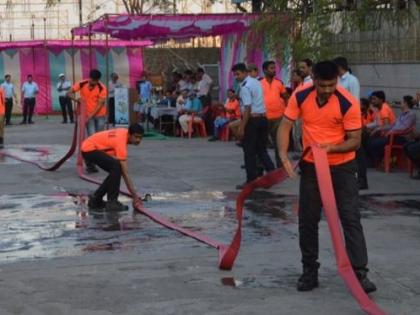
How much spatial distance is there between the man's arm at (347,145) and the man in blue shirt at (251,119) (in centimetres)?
528

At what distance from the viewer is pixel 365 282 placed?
20.3 ft

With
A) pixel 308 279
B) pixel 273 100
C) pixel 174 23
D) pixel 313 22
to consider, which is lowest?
pixel 308 279

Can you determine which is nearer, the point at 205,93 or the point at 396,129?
the point at 396,129

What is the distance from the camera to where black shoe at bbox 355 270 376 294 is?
243 inches

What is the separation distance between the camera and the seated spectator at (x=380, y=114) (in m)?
13.7

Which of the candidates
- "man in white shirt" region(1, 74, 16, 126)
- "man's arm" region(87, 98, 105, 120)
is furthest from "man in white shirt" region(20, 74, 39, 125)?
"man's arm" region(87, 98, 105, 120)

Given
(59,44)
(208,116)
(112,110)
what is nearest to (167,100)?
(112,110)

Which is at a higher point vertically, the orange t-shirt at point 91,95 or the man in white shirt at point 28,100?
the orange t-shirt at point 91,95

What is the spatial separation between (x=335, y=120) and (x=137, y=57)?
1037 inches

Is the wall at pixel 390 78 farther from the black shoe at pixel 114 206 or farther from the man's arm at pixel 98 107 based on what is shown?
the black shoe at pixel 114 206

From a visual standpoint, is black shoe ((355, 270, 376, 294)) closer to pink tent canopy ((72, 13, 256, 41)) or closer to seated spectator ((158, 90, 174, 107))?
pink tent canopy ((72, 13, 256, 41))

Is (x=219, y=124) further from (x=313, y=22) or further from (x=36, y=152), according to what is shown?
(x=313, y=22)

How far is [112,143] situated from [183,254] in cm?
313

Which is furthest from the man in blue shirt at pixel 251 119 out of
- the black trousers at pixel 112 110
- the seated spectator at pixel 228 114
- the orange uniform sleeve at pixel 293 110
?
the black trousers at pixel 112 110
